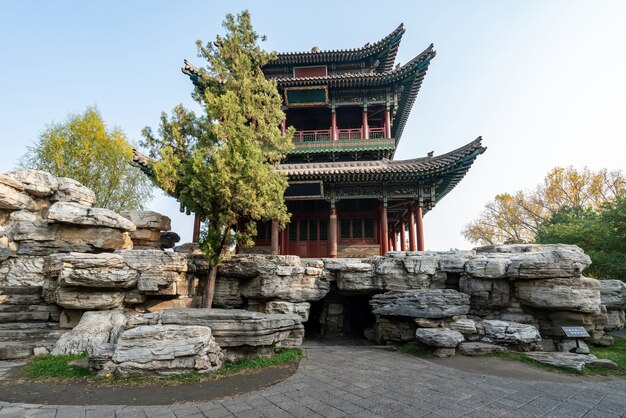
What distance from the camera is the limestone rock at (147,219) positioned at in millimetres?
12570

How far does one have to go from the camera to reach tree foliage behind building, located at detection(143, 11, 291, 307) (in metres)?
8.31

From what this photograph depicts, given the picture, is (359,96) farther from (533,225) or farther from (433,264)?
(533,225)

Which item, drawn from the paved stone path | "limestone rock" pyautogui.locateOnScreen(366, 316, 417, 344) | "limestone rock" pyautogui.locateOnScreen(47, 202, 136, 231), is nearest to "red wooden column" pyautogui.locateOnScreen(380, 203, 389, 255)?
"limestone rock" pyautogui.locateOnScreen(366, 316, 417, 344)

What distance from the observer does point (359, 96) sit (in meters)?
16.4

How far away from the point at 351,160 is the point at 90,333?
1273 cm

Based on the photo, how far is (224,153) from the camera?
8.41m

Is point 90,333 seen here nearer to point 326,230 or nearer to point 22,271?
point 22,271

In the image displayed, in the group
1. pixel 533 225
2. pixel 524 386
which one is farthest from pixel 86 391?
pixel 533 225

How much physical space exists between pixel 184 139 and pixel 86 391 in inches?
270

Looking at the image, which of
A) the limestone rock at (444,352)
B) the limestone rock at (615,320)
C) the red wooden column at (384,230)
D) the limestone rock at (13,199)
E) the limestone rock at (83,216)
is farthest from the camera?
the red wooden column at (384,230)

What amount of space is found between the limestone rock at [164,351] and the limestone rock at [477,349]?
633cm

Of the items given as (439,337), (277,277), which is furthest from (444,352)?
(277,277)

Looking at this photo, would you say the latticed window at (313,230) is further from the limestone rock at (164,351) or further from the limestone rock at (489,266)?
the limestone rock at (164,351)

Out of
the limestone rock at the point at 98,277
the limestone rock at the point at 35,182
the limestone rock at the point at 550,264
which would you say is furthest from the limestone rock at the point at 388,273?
the limestone rock at the point at 35,182
